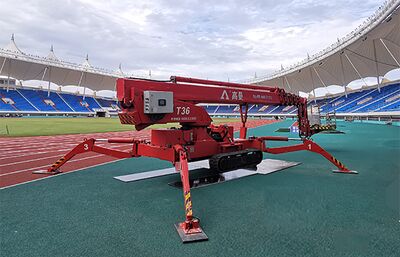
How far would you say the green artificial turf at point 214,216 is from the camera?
3238 mm

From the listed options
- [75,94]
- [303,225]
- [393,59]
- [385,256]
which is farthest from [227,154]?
[75,94]

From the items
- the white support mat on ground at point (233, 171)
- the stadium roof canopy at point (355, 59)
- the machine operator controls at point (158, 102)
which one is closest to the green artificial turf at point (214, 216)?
the white support mat on ground at point (233, 171)

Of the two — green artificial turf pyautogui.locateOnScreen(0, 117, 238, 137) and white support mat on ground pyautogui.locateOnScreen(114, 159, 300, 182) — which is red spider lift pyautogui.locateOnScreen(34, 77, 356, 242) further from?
green artificial turf pyautogui.locateOnScreen(0, 117, 238, 137)

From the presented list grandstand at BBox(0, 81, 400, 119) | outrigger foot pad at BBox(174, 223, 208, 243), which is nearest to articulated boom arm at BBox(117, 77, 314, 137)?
outrigger foot pad at BBox(174, 223, 208, 243)

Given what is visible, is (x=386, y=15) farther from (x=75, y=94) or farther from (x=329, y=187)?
(x=75, y=94)

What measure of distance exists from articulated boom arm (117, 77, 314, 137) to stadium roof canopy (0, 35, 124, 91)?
6893 cm

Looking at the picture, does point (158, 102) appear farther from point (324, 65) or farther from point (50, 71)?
point (50, 71)

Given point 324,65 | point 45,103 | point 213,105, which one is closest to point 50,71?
point 45,103

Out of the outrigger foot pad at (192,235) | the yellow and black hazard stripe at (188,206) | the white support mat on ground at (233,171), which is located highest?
the yellow and black hazard stripe at (188,206)

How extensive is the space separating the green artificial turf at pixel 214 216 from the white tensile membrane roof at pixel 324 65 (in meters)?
29.6

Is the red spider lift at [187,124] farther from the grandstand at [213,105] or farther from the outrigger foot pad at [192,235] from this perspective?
the grandstand at [213,105]

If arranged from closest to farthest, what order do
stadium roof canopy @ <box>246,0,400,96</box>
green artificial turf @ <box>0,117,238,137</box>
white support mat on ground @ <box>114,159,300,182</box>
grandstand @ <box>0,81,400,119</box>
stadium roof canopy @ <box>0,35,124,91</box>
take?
white support mat on ground @ <box>114,159,300,182</box> → green artificial turf @ <box>0,117,238,137</box> → stadium roof canopy @ <box>246,0,400,96</box> → grandstand @ <box>0,81,400,119</box> → stadium roof canopy @ <box>0,35,124,91</box>

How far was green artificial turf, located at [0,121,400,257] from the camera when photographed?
3238mm

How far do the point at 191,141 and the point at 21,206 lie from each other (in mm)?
3559
